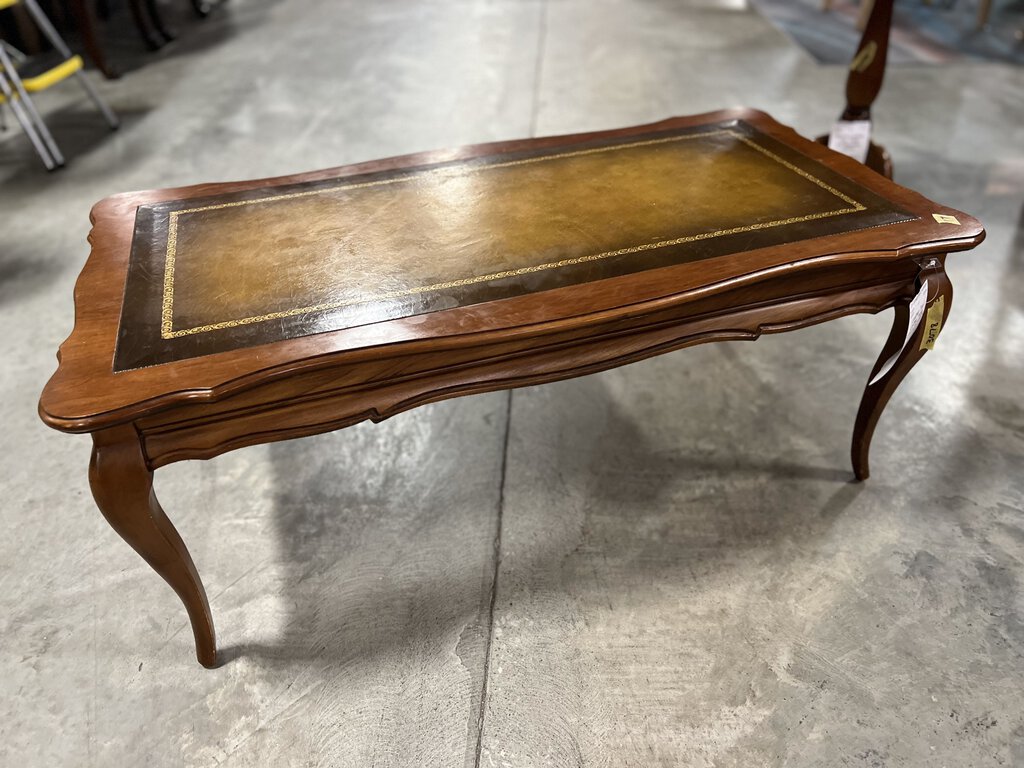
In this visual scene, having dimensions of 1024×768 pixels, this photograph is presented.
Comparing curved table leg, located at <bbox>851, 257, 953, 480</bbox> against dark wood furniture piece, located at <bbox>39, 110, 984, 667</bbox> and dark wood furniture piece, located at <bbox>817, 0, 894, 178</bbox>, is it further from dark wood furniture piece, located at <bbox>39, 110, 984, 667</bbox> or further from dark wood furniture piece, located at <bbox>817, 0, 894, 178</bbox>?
dark wood furniture piece, located at <bbox>817, 0, 894, 178</bbox>

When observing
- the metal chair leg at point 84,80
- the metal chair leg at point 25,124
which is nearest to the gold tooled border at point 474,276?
the metal chair leg at point 25,124

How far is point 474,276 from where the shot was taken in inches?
57.1

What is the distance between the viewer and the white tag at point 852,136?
247 centimetres

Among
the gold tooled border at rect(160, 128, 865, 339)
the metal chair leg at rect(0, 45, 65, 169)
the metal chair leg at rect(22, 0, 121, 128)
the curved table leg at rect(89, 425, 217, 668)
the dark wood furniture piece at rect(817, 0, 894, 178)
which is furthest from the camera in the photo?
the metal chair leg at rect(22, 0, 121, 128)

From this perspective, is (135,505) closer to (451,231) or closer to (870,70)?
(451,231)

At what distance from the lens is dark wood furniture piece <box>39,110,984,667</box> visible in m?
1.24

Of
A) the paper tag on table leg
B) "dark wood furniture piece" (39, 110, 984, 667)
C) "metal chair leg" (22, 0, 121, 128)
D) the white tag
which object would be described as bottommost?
"metal chair leg" (22, 0, 121, 128)

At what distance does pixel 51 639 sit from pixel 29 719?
18cm

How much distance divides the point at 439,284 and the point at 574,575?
2.38 feet

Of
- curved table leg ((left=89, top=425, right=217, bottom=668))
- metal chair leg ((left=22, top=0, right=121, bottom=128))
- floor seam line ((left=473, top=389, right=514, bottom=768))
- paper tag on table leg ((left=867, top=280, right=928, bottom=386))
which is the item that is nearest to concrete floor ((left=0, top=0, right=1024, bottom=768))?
floor seam line ((left=473, top=389, right=514, bottom=768))

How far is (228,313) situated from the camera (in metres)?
1.36

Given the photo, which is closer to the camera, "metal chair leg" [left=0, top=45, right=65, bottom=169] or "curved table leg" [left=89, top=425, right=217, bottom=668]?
"curved table leg" [left=89, top=425, right=217, bottom=668]

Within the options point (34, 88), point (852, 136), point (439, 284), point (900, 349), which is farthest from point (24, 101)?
point (900, 349)

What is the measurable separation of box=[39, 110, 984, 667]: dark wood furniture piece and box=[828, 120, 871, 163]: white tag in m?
0.67
